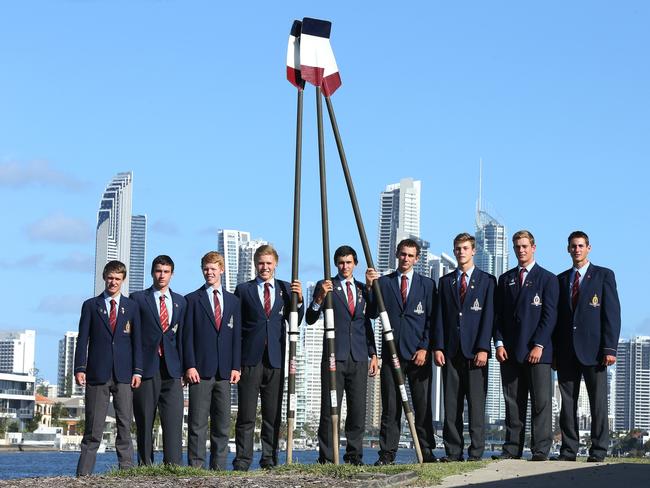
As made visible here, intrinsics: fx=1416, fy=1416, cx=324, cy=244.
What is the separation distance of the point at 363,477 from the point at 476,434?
3567 mm

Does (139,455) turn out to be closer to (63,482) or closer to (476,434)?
(63,482)

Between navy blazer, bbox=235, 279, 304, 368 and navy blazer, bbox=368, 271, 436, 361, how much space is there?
3.28 feet

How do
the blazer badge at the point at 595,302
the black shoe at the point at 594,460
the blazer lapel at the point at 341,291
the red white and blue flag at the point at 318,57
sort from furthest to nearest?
the red white and blue flag at the point at 318,57
the blazer lapel at the point at 341,291
the blazer badge at the point at 595,302
the black shoe at the point at 594,460

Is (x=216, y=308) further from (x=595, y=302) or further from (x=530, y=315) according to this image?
(x=595, y=302)

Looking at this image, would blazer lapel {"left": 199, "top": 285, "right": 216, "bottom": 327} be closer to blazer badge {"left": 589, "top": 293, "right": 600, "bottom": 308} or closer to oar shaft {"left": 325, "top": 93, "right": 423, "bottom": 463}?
oar shaft {"left": 325, "top": 93, "right": 423, "bottom": 463}

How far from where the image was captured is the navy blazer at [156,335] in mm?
15156

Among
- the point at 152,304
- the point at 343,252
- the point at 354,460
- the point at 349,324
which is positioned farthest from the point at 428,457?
the point at 152,304

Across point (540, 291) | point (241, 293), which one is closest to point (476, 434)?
point (540, 291)

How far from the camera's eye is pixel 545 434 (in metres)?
15.4

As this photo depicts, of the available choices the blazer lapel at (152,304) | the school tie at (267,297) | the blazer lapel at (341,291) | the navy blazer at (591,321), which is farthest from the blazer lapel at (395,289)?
the blazer lapel at (152,304)

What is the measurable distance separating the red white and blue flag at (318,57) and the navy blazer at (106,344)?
3561 mm

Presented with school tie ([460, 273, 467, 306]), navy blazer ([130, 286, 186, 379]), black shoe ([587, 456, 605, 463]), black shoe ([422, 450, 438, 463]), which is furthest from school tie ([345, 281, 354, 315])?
black shoe ([587, 456, 605, 463])

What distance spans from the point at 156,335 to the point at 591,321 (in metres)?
4.73

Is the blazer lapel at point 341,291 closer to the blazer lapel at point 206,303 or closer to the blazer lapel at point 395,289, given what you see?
the blazer lapel at point 395,289
